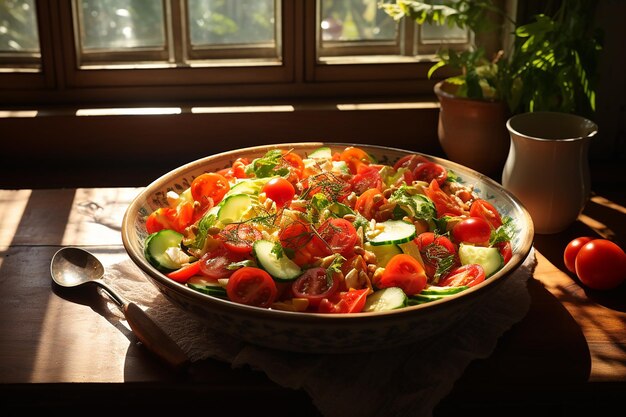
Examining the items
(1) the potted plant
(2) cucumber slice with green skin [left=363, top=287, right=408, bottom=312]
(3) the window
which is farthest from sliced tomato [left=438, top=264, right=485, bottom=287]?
(3) the window

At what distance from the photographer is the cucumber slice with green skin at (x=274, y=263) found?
3.93 feet

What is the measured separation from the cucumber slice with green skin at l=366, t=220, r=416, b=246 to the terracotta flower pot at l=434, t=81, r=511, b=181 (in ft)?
2.14

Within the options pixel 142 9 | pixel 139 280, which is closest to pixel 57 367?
pixel 139 280

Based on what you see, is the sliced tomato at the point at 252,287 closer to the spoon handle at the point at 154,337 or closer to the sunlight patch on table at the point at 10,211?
the spoon handle at the point at 154,337

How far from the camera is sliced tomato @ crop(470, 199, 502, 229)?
143 cm

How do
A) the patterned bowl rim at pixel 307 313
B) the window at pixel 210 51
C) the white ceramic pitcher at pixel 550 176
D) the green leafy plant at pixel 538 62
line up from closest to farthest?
the patterned bowl rim at pixel 307 313 → the white ceramic pitcher at pixel 550 176 → the green leafy plant at pixel 538 62 → the window at pixel 210 51

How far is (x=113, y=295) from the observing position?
1.35 metres

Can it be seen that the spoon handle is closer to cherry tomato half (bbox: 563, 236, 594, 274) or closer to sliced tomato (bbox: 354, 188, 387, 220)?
sliced tomato (bbox: 354, 188, 387, 220)

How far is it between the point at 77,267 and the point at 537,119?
3.44ft

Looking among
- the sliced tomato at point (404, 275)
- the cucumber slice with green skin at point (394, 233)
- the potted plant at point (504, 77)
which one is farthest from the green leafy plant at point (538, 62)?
the sliced tomato at point (404, 275)

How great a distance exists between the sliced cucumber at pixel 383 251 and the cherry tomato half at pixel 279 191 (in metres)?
0.21

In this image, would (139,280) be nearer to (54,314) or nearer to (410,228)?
(54,314)

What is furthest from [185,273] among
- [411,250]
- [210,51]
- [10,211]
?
[210,51]

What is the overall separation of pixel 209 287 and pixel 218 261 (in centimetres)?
7
